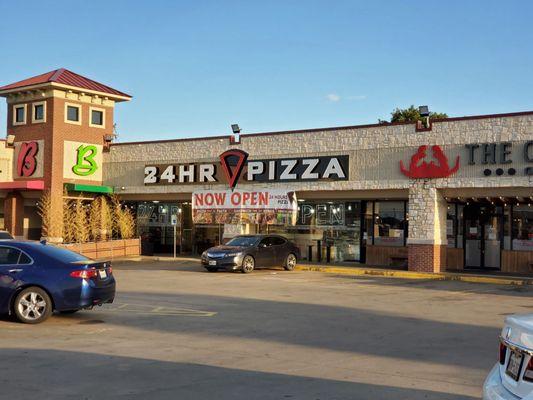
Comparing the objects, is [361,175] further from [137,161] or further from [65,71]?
[65,71]

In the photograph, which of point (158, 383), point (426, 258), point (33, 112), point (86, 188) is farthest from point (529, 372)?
point (33, 112)

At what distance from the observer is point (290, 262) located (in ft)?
90.1

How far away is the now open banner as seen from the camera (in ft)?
99.6

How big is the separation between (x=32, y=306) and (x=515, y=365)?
9.50 m

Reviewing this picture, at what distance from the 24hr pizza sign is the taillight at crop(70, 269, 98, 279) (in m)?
17.7

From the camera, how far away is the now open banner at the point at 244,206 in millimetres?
30344

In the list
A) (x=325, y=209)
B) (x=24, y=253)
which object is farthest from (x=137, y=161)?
(x=24, y=253)

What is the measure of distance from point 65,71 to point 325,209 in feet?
55.7

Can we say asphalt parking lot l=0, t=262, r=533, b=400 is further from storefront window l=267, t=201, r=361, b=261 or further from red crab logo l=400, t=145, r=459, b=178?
storefront window l=267, t=201, r=361, b=261

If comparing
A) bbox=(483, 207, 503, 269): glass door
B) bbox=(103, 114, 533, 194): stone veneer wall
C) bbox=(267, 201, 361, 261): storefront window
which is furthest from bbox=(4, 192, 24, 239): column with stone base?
bbox=(483, 207, 503, 269): glass door

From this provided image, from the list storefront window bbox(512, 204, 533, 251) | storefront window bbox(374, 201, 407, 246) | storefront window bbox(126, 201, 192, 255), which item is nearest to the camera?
storefront window bbox(512, 204, 533, 251)

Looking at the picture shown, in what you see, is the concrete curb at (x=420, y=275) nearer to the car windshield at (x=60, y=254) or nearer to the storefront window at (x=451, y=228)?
the storefront window at (x=451, y=228)

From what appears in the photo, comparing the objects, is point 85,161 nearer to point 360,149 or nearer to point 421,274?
point 360,149

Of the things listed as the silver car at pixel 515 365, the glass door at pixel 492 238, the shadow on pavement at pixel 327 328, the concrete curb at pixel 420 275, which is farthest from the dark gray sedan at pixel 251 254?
the silver car at pixel 515 365
